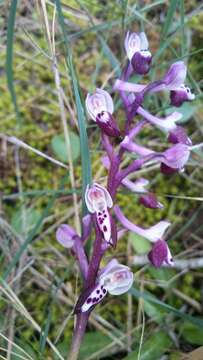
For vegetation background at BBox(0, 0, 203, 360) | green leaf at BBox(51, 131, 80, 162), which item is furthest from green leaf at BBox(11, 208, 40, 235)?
green leaf at BBox(51, 131, 80, 162)

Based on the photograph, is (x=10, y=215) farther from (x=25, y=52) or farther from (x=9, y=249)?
(x=25, y=52)

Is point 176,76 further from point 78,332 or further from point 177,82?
point 78,332

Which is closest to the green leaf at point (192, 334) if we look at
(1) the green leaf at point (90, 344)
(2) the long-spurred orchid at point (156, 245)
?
(1) the green leaf at point (90, 344)

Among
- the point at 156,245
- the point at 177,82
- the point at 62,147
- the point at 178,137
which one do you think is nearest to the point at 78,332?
the point at 156,245

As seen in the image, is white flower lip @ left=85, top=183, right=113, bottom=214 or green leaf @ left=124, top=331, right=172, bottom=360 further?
green leaf @ left=124, top=331, right=172, bottom=360

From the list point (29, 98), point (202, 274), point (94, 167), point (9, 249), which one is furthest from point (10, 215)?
point (202, 274)

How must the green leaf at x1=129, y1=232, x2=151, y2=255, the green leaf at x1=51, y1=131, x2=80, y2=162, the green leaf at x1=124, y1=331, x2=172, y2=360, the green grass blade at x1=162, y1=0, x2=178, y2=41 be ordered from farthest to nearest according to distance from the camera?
the green leaf at x1=51, y1=131, x2=80, y2=162 < the green leaf at x1=129, y1=232, x2=151, y2=255 < the green leaf at x1=124, y1=331, x2=172, y2=360 < the green grass blade at x1=162, y1=0, x2=178, y2=41

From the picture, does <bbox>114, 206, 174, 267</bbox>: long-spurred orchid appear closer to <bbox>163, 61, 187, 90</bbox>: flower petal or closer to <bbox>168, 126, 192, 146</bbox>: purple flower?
<bbox>168, 126, 192, 146</bbox>: purple flower

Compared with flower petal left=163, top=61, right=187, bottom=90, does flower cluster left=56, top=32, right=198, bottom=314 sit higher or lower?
lower
